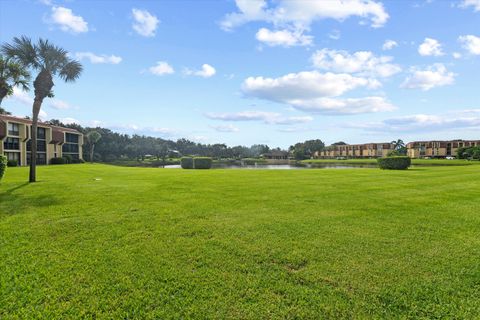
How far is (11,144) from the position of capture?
4147 centimetres

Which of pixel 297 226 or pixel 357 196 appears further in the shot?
pixel 357 196

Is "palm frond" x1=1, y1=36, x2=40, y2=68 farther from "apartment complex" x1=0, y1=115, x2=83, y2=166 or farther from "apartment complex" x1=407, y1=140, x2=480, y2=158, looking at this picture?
"apartment complex" x1=407, y1=140, x2=480, y2=158

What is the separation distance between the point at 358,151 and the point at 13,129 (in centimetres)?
11021

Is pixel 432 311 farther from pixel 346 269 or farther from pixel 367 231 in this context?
pixel 367 231

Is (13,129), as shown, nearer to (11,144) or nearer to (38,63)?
(11,144)

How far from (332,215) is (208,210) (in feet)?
11.5

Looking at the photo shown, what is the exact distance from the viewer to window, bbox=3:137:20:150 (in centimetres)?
4053

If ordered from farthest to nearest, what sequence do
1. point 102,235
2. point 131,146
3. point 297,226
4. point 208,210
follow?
1. point 131,146
2. point 208,210
3. point 297,226
4. point 102,235

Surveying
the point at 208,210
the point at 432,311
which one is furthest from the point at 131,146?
the point at 432,311

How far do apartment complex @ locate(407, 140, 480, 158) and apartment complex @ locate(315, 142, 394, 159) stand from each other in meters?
7.95

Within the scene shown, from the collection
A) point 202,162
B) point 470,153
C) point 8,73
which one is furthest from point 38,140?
point 470,153

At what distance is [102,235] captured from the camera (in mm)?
6148

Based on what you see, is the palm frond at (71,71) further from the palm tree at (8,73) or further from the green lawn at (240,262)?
the green lawn at (240,262)

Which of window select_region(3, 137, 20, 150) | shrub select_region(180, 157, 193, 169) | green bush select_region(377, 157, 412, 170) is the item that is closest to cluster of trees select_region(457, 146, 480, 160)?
green bush select_region(377, 157, 412, 170)
